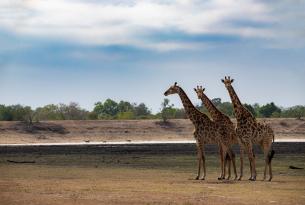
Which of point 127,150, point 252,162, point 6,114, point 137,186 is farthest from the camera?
point 6,114

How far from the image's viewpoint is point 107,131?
241 feet

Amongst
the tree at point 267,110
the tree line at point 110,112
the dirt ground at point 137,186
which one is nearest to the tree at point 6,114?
the tree line at point 110,112

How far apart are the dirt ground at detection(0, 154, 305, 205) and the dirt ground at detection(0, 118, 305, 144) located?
37.6 m

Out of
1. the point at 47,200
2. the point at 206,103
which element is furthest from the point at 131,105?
the point at 47,200

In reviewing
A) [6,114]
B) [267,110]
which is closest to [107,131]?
[6,114]

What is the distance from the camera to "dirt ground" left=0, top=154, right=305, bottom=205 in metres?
17.0

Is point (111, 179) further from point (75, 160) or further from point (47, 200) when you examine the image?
point (75, 160)

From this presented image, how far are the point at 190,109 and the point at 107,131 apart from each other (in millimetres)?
49233

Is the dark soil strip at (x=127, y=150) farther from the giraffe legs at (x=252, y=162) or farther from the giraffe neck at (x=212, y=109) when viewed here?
the giraffe legs at (x=252, y=162)

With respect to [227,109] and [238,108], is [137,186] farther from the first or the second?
[227,109]

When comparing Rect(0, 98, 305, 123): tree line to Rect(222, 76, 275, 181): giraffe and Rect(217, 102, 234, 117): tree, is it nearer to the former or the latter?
Rect(217, 102, 234, 117): tree

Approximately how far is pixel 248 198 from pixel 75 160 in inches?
699

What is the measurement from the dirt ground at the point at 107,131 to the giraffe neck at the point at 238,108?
41.2 meters

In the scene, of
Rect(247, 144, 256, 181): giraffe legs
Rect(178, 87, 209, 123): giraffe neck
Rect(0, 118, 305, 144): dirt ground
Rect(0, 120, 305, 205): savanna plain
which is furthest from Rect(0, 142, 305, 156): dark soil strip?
Rect(247, 144, 256, 181): giraffe legs
